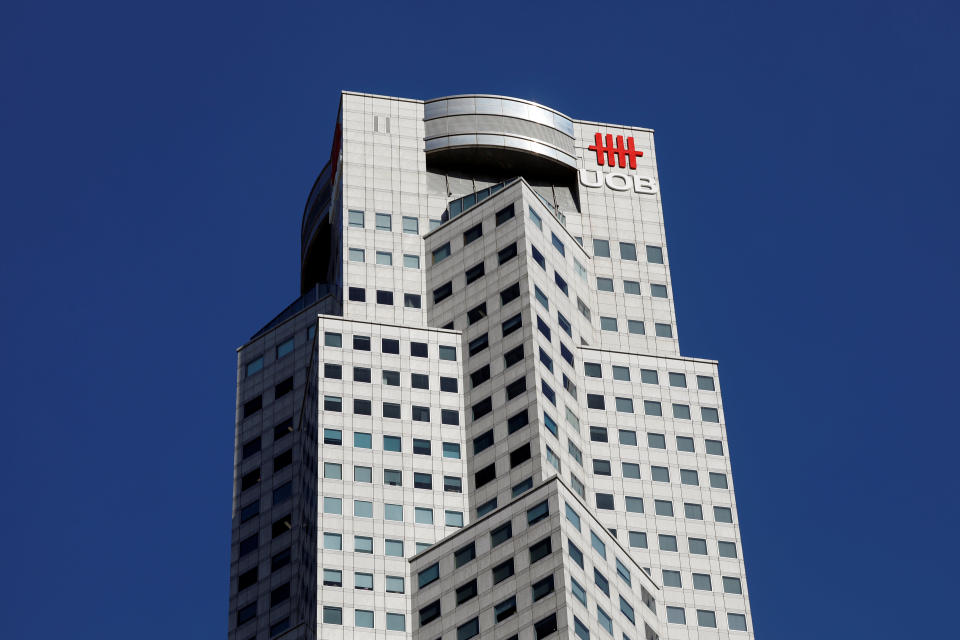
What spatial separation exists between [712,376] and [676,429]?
21.6 ft

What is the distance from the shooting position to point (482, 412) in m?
143

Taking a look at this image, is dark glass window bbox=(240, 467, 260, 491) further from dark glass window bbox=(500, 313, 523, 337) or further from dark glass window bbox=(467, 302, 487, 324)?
dark glass window bbox=(500, 313, 523, 337)

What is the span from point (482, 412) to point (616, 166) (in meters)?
34.6

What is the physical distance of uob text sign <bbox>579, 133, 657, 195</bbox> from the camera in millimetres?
167125

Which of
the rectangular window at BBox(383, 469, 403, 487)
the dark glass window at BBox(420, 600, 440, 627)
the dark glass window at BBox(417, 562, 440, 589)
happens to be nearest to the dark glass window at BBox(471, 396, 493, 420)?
the rectangular window at BBox(383, 469, 403, 487)

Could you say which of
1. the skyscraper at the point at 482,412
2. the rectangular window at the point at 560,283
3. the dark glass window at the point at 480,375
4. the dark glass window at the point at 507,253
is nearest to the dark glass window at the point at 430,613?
the skyscraper at the point at 482,412

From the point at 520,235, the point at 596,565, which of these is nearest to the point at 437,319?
the point at 520,235

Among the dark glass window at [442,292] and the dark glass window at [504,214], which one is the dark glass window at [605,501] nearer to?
the dark glass window at [442,292]

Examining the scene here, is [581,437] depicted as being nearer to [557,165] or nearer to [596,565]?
[596,565]

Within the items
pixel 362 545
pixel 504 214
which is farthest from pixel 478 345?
pixel 362 545

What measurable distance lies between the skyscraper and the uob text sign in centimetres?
22

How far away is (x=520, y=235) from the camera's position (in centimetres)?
14962

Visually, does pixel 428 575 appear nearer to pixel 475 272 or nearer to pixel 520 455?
pixel 520 455

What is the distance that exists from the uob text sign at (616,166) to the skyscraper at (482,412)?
22cm
